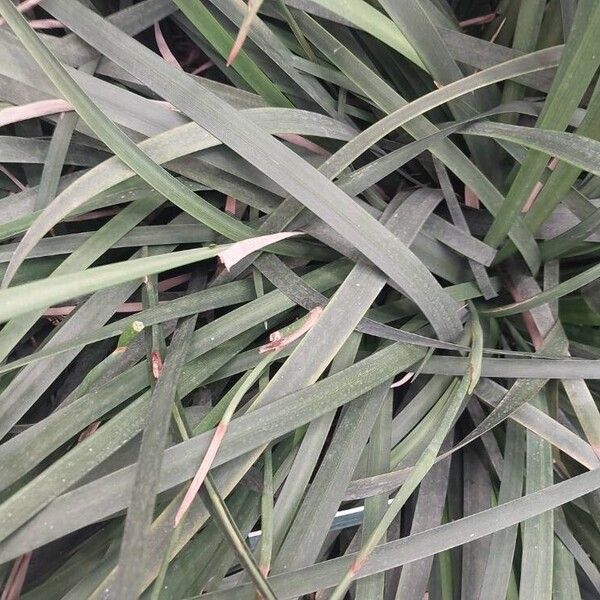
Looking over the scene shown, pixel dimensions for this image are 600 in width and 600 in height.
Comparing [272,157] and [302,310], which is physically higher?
[272,157]

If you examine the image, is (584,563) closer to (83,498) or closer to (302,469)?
(302,469)

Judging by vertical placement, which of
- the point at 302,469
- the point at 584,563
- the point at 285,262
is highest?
the point at 285,262

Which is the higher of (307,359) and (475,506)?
(307,359)

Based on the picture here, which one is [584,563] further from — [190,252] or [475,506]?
[190,252]

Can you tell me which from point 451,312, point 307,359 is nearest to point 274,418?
point 307,359

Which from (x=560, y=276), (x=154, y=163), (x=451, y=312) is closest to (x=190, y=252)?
(x=154, y=163)

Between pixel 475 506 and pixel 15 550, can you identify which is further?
pixel 475 506
